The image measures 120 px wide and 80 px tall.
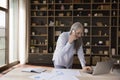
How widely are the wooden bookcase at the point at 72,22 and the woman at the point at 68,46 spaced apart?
4.81m

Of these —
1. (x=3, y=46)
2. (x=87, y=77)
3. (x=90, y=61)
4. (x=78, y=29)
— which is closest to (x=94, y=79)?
(x=87, y=77)

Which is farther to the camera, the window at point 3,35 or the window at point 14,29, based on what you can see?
the window at point 14,29

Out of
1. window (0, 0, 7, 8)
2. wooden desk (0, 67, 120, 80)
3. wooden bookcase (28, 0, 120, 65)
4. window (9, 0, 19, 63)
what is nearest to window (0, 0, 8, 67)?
window (0, 0, 7, 8)

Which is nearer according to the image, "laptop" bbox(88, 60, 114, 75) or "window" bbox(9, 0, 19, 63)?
"laptop" bbox(88, 60, 114, 75)

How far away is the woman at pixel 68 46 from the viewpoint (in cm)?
292

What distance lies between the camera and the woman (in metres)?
2.92

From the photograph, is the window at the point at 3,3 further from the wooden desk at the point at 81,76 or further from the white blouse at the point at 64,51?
the wooden desk at the point at 81,76

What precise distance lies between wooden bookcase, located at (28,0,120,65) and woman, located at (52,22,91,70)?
481cm

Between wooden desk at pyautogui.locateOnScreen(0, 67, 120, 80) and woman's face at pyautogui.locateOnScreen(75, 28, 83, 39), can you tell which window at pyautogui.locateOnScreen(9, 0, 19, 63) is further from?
wooden desk at pyautogui.locateOnScreen(0, 67, 120, 80)

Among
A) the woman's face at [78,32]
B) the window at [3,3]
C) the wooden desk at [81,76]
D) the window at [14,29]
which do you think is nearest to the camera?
the wooden desk at [81,76]

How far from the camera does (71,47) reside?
10.1 feet

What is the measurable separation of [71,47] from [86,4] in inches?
210

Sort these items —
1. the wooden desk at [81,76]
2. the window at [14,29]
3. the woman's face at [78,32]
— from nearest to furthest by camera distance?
the wooden desk at [81,76], the woman's face at [78,32], the window at [14,29]

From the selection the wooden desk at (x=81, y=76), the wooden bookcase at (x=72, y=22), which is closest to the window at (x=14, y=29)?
the wooden bookcase at (x=72, y=22)
